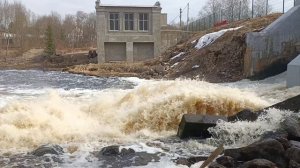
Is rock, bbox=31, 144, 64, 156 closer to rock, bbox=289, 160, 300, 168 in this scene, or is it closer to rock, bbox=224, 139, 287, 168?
rock, bbox=224, 139, 287, 168

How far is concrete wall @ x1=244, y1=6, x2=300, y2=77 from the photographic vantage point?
1786 cm

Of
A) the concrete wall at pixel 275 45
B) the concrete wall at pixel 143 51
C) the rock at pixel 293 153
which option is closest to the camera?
the rock at pixel 293 153

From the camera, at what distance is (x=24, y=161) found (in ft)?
25.1

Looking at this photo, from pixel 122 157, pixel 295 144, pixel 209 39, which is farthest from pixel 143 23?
pixel 295 144

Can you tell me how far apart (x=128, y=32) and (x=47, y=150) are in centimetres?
3560

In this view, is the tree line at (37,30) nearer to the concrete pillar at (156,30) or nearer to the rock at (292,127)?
the concrete pillar at (156,30)

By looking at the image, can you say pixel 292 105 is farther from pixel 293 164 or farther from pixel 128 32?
pixel 128 32

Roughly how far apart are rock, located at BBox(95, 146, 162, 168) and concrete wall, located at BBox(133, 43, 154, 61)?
115 feet

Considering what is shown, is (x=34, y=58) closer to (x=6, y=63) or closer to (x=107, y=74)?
(x=6, y=63)

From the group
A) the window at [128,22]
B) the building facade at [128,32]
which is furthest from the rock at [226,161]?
the window at [128,22]

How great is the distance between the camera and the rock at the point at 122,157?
7.55m

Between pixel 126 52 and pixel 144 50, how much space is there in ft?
6.77

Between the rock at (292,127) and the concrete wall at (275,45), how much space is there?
9629mm

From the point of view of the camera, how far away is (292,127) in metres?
7.90
